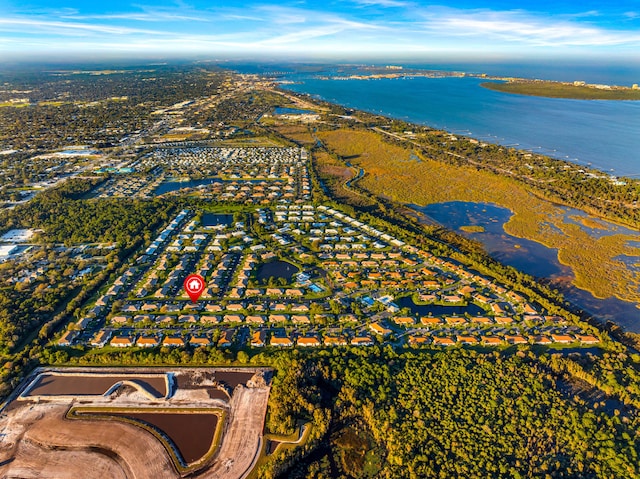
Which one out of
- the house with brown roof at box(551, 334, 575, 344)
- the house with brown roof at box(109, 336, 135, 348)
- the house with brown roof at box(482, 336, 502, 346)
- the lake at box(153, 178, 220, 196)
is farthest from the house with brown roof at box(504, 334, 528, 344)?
the lake at box(153, 178, 220, 196)

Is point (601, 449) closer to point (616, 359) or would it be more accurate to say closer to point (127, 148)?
point (616, 359)

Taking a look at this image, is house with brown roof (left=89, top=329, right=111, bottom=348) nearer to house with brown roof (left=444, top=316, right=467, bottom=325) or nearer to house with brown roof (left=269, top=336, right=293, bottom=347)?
house with brown roof (left=269, top=336, right=293, bottom=347)

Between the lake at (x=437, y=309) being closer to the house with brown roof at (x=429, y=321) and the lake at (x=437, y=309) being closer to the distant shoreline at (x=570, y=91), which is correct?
the house with brown roof at (x=429, y=321)

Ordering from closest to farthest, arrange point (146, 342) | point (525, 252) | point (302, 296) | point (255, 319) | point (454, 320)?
1. point (146, 342)
2. point (255, 319)
3. point (454, 320)
4. point (302, 296)
5. point (525, 252)

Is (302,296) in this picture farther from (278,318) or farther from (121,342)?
(121,342)

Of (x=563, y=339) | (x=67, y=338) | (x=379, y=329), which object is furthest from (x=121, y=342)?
(x=563, y=339)

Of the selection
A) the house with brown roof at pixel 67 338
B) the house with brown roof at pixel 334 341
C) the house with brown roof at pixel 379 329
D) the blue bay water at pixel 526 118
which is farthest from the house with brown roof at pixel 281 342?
the blue bay water at pixel 526 118
